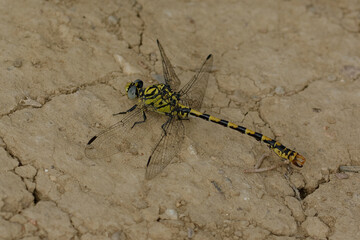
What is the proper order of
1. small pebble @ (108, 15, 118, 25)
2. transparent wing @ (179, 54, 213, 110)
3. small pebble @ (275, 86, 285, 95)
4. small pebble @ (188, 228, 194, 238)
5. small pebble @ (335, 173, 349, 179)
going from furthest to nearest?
small pebble @ (108, 15, 118, 25), small pebble @ (275, 86, 285, 95), transparent wing @ (179, 54, 213, 110), small pebble @ (335, 173, 349, 179), small pebble @ (188, 228, 194, 238)

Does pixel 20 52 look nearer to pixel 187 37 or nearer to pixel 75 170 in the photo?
pixel 75 170

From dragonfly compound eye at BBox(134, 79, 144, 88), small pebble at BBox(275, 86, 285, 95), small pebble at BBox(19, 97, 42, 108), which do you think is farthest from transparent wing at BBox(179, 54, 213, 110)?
small pebble at BBox(19, 97, 42, 108)

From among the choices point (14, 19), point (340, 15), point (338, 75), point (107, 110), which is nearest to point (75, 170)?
point (107, 110)

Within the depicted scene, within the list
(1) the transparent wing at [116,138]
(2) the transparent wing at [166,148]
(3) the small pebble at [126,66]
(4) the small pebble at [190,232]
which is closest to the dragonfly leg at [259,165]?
(2) the transparent wing at [166,148]

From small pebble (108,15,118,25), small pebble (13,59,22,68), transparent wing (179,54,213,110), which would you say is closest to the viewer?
small pebble (13,59,22,68)

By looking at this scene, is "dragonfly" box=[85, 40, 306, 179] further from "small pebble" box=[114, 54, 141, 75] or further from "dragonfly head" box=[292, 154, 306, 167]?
"small pebble" box=[114, 54, 141, 75]

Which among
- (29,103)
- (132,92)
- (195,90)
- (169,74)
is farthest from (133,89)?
(29,103)

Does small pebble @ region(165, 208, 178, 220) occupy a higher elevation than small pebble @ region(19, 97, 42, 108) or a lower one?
lower
